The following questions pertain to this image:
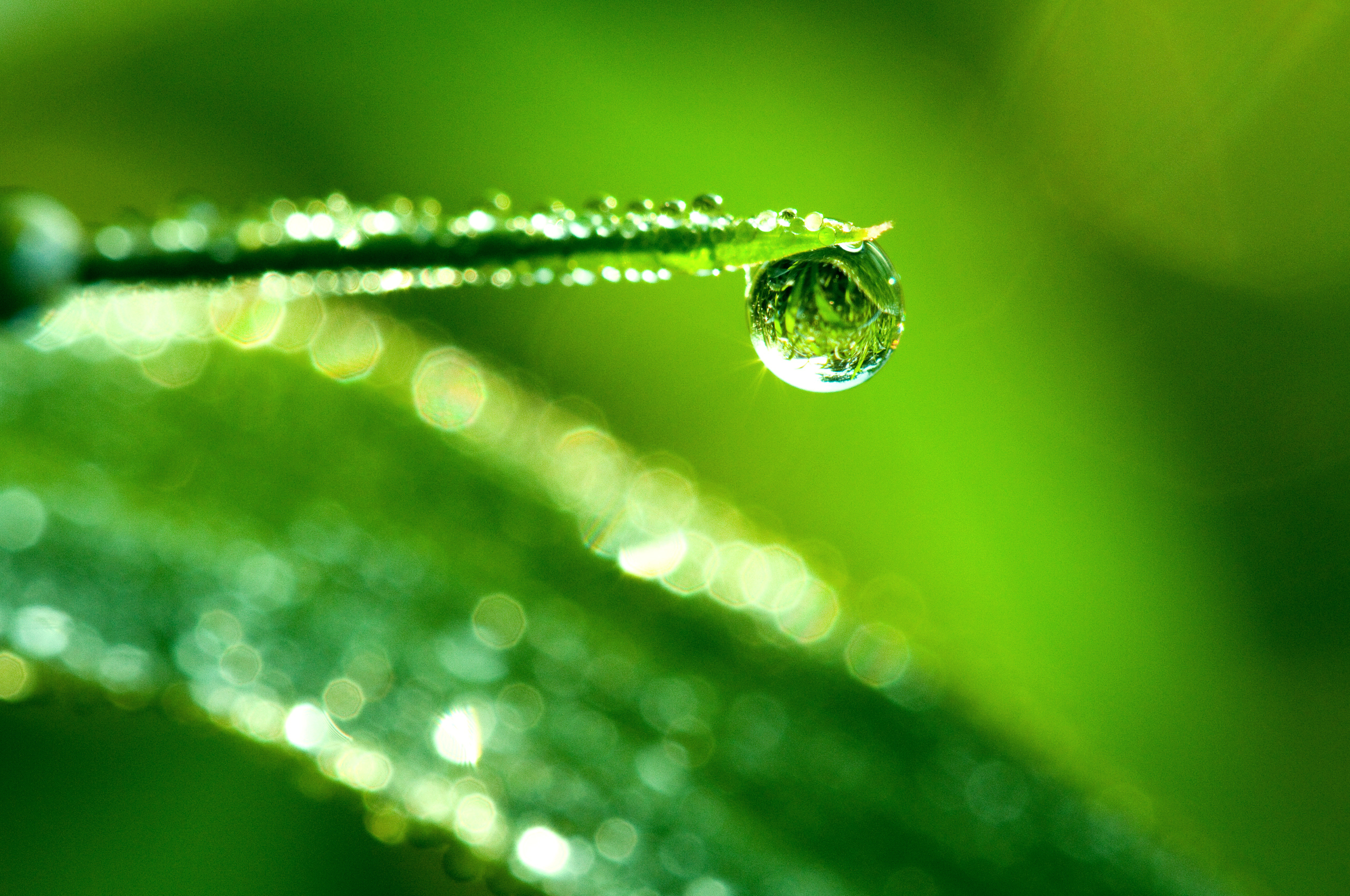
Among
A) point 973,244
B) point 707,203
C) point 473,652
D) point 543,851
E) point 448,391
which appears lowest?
point 543,851

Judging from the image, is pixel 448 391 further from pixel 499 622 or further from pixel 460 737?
pixel 460 737

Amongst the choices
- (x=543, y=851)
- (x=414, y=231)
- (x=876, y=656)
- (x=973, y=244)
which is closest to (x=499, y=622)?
(x=543, y=851)

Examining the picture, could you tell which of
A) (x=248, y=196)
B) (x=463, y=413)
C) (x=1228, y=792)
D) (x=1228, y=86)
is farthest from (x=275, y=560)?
(x=1228, y=86)

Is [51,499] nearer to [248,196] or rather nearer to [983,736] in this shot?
[983,736]

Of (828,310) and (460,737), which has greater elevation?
(828,310)

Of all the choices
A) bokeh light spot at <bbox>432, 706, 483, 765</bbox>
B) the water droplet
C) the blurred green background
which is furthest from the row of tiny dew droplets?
the blurred green background

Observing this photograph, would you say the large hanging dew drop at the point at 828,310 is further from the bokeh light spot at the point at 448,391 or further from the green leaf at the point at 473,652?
the bokeh light spot at the point at 448,391

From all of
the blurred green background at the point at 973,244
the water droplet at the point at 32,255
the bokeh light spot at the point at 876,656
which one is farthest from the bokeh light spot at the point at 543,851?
the blurred green background at the point at 973,244
